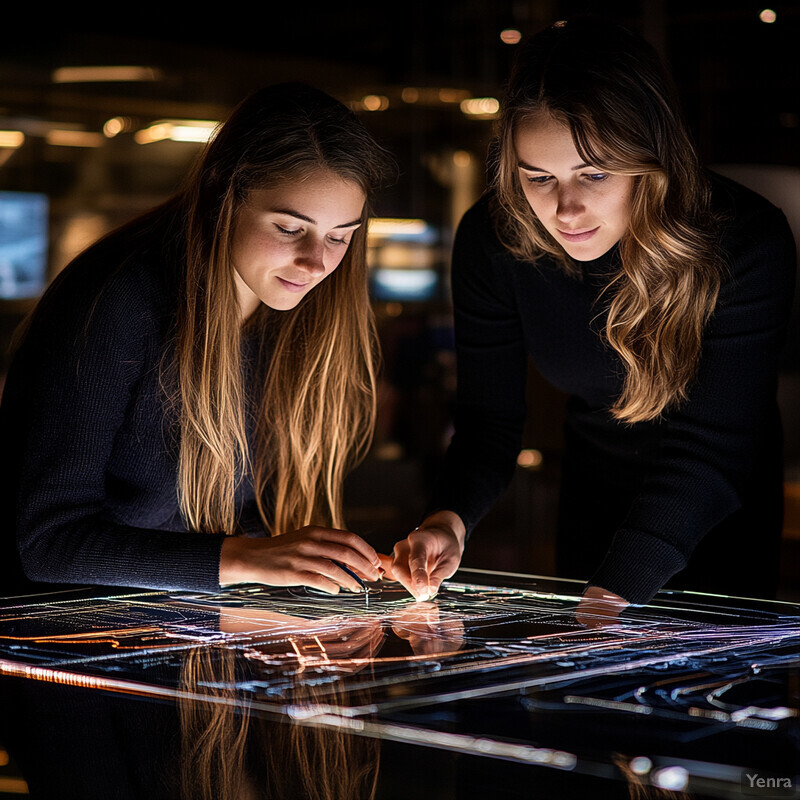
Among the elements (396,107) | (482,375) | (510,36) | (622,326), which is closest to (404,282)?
(396,107)

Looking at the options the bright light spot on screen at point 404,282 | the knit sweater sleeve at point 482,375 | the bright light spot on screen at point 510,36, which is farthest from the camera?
the bright light spot on screen at point 404,282

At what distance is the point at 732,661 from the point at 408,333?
3996 mm

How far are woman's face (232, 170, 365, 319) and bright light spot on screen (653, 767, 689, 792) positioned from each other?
2.69 ft

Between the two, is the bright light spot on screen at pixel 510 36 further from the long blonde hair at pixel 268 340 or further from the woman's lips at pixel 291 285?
the woman's lips at pixel 291 285

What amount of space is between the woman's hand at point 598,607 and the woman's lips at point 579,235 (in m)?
0.41

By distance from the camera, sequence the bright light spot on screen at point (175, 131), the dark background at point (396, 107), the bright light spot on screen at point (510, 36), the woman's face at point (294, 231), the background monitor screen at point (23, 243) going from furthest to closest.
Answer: the bright light spot on screen at point (175, 131) → the bright light spot on screen at point (510, 36) → the background monitor screen at point (23, 243) → the dark background at point (396, 107) → the woman's face at point (294, 231)

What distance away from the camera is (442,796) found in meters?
0.66

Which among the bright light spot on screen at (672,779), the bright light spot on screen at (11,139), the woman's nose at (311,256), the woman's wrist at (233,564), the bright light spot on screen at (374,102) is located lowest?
the bright light spot on screen at (672,779)

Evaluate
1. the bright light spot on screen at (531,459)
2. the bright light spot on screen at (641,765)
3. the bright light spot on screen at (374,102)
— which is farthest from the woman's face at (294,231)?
the bright light spot on screen at (374,102)

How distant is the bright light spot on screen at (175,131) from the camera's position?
4492mm

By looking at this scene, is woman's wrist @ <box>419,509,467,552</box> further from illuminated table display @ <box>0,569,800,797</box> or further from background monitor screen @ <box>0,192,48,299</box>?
background monitor screen @ <box>0,192,48,299</box>

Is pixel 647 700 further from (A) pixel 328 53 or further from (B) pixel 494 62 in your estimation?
(A) pixel 328 53

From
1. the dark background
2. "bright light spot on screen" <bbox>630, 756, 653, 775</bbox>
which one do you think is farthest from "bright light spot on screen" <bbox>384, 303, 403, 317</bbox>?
"bright light spot on screen" <bbox>630, 756, 653, 775</bbox>

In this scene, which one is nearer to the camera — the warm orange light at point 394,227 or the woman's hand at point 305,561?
the woman's hand at point 305,561
